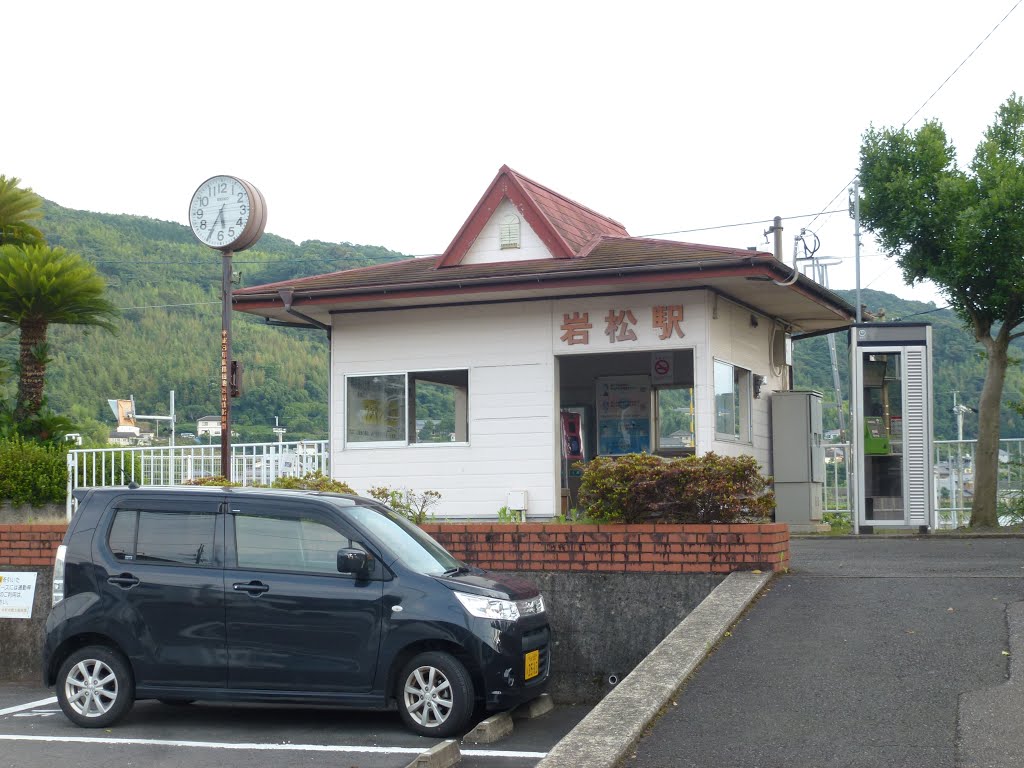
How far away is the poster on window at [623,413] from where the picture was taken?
19.8 metres

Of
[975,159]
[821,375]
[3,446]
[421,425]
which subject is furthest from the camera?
[821,375]

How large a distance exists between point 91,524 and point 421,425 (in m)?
7.72

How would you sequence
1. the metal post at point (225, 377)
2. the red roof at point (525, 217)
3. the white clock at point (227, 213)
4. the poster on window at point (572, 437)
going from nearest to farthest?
the metal post at point (225, 377) → the white clock at point (227, 213) → the red roof at point (525, 217) → the poster on window at point (572, 437)

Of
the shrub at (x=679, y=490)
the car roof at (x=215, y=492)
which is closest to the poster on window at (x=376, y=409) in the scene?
the shrub at (x=679, y=490)

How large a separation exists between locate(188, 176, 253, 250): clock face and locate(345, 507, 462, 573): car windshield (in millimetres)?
5381

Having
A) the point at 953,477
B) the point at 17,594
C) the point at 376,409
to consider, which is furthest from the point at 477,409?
the point at 953,477

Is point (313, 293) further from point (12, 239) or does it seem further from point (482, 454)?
point (12, 239)

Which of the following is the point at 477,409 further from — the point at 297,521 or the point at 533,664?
the point at 533,664

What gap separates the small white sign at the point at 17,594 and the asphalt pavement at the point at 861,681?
290 inches

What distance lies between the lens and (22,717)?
972 cm

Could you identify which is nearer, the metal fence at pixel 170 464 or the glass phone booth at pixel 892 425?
the metal fence at pixel 170 464

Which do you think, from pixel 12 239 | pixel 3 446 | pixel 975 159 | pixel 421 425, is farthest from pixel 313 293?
pixel 975 159

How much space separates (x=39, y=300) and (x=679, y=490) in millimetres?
10489

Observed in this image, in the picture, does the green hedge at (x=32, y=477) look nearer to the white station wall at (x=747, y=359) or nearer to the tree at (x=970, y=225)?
the white station wall at (x=747, y=359)
